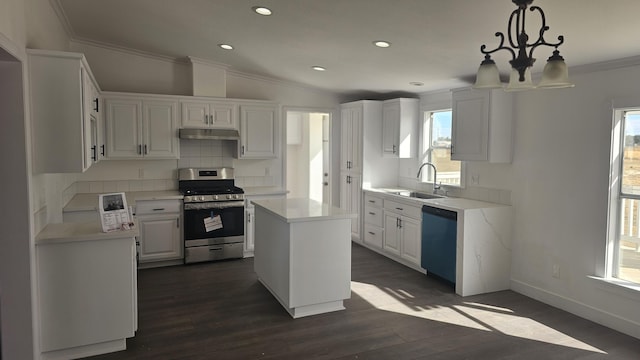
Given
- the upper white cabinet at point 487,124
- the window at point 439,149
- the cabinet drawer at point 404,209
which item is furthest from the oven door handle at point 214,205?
the upper white cabinet at point 487,124

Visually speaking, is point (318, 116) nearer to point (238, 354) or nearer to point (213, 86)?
point (213, 86)

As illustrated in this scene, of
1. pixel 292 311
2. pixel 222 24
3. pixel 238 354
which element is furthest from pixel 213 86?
pixel 238 354

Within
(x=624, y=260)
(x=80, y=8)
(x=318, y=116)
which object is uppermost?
(x=80, y=8)

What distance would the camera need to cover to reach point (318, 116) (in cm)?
818

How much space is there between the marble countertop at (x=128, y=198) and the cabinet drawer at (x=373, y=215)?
254 cm

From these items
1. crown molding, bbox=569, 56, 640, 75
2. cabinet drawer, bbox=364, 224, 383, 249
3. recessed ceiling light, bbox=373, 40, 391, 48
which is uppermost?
recessed ceiling light, bbox=373, 40, 391, 48

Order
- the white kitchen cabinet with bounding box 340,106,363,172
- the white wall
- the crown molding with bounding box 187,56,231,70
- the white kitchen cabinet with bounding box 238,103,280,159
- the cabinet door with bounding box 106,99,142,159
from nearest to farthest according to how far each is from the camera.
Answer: the white wall
the cabinet door with bounding box 106,99,142,159
the crown molding with bounding box 187,56,231,70
the white kitchen cabinet with bounding box 238,103,280,159
the white kitchen cabinet with bounding box 340,106,363,172

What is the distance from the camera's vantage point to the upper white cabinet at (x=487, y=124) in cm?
445

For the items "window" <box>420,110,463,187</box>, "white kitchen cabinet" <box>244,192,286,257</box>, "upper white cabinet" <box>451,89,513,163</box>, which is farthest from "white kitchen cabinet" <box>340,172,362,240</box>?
"upper white cabinet" <box>451,89,513,163</box>

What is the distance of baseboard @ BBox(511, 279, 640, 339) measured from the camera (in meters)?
3.51

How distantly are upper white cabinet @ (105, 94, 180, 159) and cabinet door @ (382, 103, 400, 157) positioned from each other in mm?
2846

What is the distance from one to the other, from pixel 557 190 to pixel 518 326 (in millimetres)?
1333

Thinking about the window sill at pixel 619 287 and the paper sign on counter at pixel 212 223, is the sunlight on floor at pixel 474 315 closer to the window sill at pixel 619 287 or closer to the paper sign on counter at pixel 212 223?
the window sill at pixel 619 287

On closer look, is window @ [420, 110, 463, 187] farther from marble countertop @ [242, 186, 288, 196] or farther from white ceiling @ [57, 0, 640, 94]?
marble countertop @ [242, 186, 288, 196]
